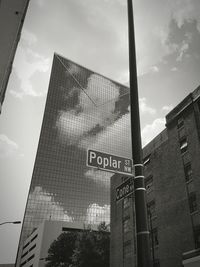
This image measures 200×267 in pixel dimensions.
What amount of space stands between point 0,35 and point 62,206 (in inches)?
5543

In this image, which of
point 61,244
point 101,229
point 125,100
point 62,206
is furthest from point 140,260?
point 125,100

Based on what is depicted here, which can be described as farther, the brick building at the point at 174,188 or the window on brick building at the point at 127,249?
the window on brick building at the point at 127,249

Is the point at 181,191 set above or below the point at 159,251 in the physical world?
above

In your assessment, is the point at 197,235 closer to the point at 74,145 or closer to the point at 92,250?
the point at 92,250

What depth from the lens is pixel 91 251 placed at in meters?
49.1

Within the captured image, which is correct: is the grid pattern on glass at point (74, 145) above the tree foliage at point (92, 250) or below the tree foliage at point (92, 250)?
above

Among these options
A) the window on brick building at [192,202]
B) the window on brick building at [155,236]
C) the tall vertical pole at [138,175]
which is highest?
the window on brick building at [192,202]

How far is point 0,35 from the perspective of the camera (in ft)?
16.0

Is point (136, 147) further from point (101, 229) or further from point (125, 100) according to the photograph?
point (125, 100)

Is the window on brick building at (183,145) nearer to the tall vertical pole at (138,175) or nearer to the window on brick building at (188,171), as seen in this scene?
the window on brick building at (188,171)

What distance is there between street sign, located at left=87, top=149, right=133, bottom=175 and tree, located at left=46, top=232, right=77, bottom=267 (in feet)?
217

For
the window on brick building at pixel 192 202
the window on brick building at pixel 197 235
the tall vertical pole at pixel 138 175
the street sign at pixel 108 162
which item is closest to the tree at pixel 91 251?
the window on brick building at pixel 192 202

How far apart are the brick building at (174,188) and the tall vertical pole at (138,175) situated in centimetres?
2209

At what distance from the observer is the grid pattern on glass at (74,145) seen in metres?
140
